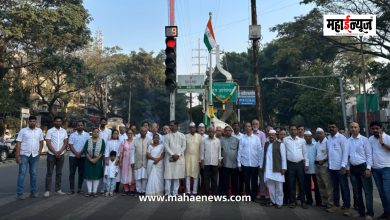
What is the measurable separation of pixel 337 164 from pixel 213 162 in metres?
2.91

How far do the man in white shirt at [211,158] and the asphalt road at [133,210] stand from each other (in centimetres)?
97

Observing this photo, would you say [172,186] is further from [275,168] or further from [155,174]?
[275,168]

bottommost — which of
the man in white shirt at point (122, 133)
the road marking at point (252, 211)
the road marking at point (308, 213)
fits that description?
the road marking at point (308, 213)

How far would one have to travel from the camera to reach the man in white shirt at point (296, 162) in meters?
9.15

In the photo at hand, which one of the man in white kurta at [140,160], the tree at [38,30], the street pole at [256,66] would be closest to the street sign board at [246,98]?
the tree at [38,30]

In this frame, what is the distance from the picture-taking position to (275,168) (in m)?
9.16

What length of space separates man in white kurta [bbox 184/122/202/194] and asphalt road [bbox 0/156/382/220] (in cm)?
109

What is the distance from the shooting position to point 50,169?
10156 mm

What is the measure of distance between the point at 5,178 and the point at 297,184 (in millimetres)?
9951

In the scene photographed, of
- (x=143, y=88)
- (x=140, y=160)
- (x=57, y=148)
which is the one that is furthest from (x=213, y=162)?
(x=143, y=88)

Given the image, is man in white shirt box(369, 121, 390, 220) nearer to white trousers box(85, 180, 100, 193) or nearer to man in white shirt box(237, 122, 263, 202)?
man in white shirt box(237, 122, 263, 202)

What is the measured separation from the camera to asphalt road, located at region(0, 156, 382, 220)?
780 centimetres

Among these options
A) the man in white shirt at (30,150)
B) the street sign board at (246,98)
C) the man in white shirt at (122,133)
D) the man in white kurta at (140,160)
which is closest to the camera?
the man in white shirt at (30,150)

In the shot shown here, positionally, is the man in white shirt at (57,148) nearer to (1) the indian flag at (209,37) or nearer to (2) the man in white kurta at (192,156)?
(2) the man in white kurta at (192,156)
